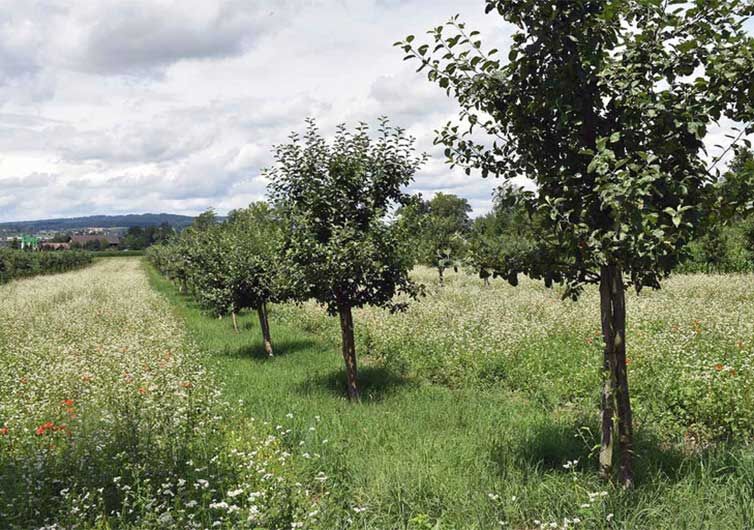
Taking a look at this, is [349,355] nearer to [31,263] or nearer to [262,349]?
[262,349]

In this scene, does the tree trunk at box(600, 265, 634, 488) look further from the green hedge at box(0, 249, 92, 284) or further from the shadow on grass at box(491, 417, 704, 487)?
the green hedge at box(0, 249, 92, 284)

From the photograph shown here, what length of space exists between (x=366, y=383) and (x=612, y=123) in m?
7.70

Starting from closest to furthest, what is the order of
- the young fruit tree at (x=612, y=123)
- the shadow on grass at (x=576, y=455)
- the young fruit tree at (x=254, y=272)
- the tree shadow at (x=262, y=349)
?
1. the young fruit tree at (x=612, y=123)
2. the shadow on grass at (x=576, y=455)
3. the tree shadow at (x=262, y=349)
4. the young fruit tree at (x=254, y=272)

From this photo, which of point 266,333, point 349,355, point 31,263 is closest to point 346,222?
point 349,355

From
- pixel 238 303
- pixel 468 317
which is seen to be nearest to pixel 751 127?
pixel 468 317

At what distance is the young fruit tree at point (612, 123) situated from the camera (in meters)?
4.10

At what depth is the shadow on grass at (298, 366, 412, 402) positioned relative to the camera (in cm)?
1008

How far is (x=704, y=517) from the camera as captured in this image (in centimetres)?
449

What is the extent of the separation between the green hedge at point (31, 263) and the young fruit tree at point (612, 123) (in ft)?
187

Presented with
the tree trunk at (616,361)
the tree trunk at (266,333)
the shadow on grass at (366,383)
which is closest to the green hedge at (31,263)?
the tree trunk at (266,333)

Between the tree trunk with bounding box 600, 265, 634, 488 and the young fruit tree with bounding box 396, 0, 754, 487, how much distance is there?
0.01 meters

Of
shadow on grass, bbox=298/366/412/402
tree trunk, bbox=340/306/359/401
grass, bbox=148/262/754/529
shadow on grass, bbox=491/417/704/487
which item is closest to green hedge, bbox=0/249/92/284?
shadow on grass, bbox=298/366/412/402

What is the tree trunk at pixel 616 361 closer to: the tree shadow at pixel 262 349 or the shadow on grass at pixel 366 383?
the shadow on grass at pixel 366 383

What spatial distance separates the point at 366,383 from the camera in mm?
10961
